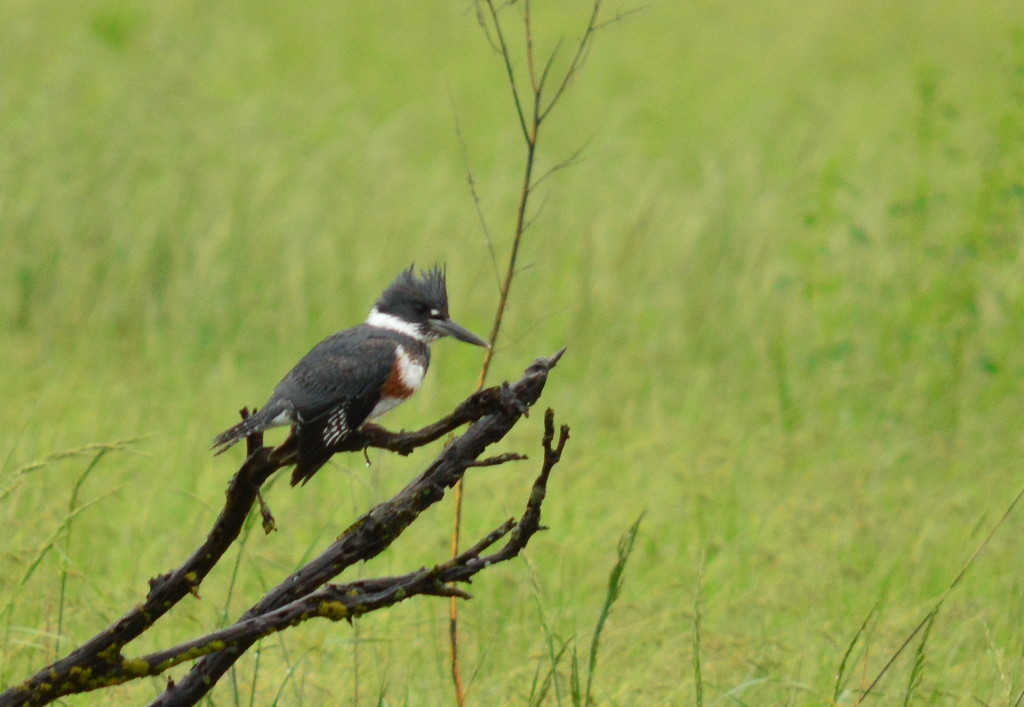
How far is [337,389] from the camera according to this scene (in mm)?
2506

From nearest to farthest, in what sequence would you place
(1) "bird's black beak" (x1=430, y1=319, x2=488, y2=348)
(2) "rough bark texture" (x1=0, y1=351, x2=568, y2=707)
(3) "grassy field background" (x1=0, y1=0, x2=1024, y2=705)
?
(2) "rough bark texture" (x1=0, y1=351, x2=568, y2=707) < (1) "bird's black beak" (x1=430, y1=319, x2=488, y2=348) < (3) "grassy field background" (x1=0, y1=0, x2=1024, y2=705)

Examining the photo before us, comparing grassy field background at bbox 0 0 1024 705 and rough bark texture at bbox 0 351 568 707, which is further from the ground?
grassy field background at bbox 0 0 1024 705

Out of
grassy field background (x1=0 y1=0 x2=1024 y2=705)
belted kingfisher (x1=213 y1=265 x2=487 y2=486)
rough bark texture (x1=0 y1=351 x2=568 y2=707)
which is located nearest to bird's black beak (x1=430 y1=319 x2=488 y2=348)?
belted kingfisher (x1=213 y1=265 x2=487 y2=486)

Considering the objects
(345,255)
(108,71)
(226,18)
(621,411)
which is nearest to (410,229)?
(345,255)

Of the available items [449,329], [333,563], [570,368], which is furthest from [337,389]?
[570,368]

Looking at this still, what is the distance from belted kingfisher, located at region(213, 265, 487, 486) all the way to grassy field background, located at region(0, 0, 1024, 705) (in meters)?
0.75

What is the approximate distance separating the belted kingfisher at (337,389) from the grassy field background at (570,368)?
0.75m

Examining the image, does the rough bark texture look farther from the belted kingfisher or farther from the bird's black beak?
the bird's black beak

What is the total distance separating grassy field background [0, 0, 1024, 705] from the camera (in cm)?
437

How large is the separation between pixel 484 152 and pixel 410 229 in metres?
3.16

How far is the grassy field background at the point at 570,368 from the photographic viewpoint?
4.37 m

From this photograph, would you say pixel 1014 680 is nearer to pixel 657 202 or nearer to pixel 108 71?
pixel 657 202

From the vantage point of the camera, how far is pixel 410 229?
930 cm

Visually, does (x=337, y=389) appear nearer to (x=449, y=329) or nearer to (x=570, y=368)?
(x=449, y=329)
